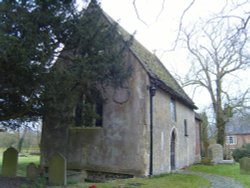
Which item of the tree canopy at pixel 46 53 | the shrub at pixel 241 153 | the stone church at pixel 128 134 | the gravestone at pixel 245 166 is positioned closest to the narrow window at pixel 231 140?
the shrub at pixel 241 153

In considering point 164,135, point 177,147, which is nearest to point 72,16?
point 164,135

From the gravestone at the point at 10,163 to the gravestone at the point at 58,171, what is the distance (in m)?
2.69

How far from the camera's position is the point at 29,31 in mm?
8641

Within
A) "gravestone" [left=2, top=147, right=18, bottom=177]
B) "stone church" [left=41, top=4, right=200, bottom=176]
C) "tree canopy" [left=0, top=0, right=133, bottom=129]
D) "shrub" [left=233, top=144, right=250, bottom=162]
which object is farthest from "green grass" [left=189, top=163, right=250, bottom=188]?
"shrub" [left=233, top=144, right=250, bottom=162]

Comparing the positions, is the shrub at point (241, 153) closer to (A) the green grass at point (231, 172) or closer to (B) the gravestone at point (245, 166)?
(A) the green grass at point (231, 172)

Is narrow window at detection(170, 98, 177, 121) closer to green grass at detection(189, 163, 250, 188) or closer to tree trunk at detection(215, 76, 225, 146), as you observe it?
green grass at detection(189, 163, 250, 188)

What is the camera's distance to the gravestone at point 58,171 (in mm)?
10625

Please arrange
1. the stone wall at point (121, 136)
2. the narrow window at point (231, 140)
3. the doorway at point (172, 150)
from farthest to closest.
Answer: the narrow window at point (231, 140) < the doorway at point (172, 150) < the stone wall at point (121, 136)

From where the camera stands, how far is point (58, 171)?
10.8 metres

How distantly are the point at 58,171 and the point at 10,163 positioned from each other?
3.13 meters

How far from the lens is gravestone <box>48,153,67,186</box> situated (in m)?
10.6

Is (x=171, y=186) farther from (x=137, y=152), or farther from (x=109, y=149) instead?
(x=109, y=149)

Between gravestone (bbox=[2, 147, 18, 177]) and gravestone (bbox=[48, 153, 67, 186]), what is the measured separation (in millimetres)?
2694

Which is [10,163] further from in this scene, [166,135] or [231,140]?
[231,140]
